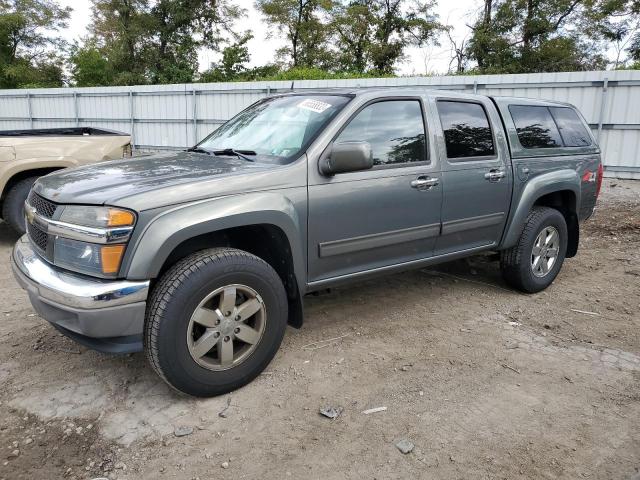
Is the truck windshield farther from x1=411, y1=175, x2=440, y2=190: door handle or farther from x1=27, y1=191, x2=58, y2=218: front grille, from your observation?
x1=27, y1=191, x2=58, y2=218: front grille

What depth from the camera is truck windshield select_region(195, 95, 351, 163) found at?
344 centimetres

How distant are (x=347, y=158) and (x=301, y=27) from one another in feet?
108

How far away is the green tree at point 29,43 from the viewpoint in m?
38.2

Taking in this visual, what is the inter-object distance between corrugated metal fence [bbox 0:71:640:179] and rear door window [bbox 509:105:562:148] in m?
2.01

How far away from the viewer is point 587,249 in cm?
660

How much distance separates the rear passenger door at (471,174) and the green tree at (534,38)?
23.4m

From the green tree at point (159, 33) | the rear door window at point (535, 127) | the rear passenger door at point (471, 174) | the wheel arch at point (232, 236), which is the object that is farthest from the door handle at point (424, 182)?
the green tree at point (159, 33)

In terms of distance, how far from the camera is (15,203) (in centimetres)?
607

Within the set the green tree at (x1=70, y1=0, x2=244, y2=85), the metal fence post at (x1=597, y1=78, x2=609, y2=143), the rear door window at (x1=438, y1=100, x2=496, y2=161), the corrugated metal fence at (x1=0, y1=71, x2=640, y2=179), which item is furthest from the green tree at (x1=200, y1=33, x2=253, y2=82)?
the rear door window at (x1=438, y1=100, x2=496, y2=161)

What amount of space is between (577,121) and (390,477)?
4.28 meters

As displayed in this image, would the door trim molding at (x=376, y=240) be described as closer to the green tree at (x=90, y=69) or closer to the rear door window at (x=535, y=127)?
the rear door window at (x=535, y=127)

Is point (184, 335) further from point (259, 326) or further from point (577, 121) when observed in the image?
point (577, 121)

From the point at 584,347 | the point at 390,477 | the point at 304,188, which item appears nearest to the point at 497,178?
the point at 584,347

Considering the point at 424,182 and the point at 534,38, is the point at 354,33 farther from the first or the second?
the point at 424,182
